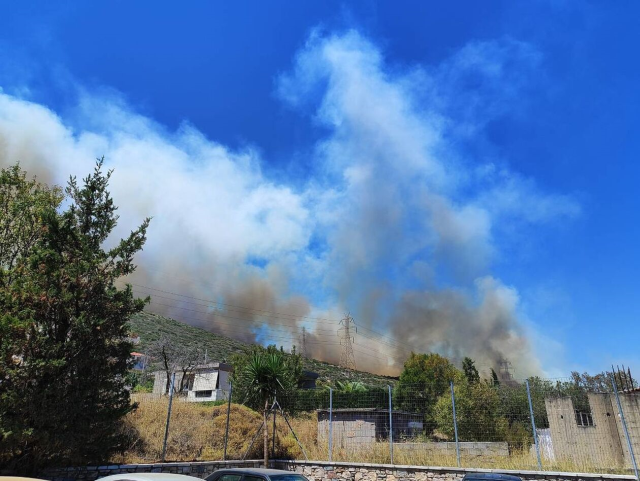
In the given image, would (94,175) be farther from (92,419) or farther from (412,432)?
(412,432)

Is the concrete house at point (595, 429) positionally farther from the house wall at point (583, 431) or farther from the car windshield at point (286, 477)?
the car windshield at point (286, 477)

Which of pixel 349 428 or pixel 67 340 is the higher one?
pixel 67 340

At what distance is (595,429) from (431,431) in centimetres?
657

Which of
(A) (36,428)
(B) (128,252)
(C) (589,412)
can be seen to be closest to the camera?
(A) (36,428)

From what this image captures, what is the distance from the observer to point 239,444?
18.8 m

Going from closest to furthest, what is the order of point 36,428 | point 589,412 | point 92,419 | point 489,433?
point 36,428 → point 92,419 → point 489,433 → point 589,412

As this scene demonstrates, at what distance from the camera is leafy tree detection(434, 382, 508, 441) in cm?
1673

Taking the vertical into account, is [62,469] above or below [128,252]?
below

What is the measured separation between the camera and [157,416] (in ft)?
57.5

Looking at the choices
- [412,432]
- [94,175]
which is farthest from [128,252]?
[412,432]

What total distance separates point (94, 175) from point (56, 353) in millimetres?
5088

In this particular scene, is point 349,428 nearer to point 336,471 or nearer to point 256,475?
point 336,471

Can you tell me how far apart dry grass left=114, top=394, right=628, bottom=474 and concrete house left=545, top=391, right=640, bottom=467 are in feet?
2.58

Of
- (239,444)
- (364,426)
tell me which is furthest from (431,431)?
(239,444)
